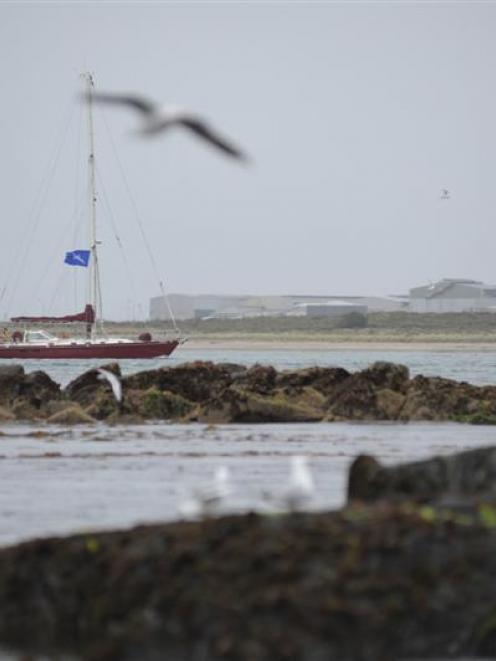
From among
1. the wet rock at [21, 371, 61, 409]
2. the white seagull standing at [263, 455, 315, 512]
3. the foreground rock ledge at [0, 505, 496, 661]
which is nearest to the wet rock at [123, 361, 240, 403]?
the wet rock at [21, 371, 61, 409]

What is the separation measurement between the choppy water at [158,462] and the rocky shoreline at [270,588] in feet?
9.14

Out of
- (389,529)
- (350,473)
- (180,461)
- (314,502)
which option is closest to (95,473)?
(180,461)

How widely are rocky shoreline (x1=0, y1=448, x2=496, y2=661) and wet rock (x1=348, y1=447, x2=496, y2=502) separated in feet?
3.98

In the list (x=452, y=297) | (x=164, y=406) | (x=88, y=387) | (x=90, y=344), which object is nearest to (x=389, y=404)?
(x=164, y=406)

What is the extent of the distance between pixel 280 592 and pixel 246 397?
88.5 feet

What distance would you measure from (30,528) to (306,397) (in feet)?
72.6

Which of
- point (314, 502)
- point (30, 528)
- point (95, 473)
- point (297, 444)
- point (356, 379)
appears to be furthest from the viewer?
point (356, 379)

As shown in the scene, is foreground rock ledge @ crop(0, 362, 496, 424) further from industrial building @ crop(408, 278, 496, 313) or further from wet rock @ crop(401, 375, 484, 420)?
industrial building @ crop(408, 278, 496, 313)

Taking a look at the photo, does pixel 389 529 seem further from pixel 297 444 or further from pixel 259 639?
pixel 297 444

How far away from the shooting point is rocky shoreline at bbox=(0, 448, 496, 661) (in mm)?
11672

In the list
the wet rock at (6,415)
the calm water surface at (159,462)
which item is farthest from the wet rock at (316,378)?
the wet rock at (6,415)

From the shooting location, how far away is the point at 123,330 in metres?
177

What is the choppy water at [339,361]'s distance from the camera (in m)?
76.8

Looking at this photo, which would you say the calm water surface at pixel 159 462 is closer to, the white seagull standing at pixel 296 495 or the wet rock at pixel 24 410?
the white seagull standing at pixel 296 495
